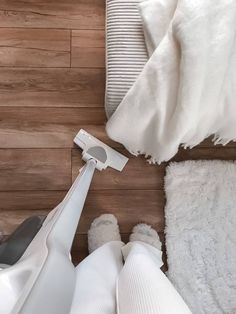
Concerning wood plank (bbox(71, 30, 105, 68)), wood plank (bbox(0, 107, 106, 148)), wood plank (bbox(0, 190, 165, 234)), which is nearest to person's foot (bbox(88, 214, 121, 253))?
wood plank (bbox(0, 190, 165, 234))

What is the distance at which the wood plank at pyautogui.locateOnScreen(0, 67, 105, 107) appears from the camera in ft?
4.09

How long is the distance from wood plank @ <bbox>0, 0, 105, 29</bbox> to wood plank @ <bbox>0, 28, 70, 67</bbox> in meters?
0.03

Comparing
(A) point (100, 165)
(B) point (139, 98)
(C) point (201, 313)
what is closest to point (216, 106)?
(B) point (139, 98)

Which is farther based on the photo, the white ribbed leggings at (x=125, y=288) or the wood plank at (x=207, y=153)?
the wood plank at (x=207, y=153)

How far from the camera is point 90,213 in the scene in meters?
1.22

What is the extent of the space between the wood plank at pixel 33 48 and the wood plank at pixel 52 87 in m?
0.02

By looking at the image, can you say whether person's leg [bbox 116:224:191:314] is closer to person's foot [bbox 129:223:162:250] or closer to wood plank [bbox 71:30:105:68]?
person's foot [bbox 129:223:162:250]

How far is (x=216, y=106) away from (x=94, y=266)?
1.52ft

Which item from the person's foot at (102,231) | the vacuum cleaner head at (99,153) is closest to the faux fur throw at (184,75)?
the vacuum cleaner head at (99,153)

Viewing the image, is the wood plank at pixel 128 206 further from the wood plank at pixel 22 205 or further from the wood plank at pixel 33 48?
the wood plank at pixel 33 48

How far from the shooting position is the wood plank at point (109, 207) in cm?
120

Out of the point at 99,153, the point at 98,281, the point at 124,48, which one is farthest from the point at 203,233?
the point at 124,48

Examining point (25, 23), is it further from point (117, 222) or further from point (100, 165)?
point (117, 222)

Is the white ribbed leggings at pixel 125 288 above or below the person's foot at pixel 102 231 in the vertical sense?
above
